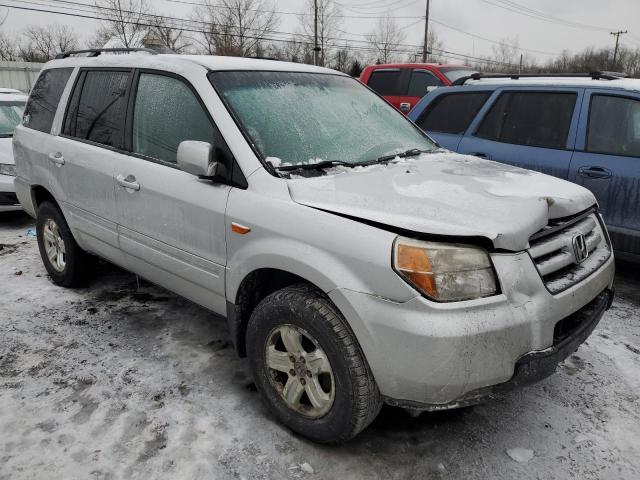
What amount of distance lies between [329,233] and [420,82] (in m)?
8.49

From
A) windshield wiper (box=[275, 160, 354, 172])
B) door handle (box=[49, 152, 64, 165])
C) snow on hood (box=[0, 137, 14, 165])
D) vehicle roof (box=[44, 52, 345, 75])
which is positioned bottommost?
snow on hood (box=[0, 137, 14, 165])

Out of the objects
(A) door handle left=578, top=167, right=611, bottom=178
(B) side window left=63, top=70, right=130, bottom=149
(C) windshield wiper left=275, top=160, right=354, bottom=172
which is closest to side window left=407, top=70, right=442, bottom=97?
(A) door handle left=578, top=167, right=611, bottom=178

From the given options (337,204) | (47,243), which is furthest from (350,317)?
(47,243)

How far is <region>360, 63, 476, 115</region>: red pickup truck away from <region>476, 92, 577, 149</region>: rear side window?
14.5 feet

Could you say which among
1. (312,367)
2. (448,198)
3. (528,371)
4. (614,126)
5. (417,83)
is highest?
(417,83)

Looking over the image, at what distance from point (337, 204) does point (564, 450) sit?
1589 millimetres

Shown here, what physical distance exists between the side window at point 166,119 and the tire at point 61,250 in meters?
1.33

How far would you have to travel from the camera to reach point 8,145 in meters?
6.85

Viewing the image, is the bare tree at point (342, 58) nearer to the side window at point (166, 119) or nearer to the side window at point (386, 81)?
the side window at point (386, 81)

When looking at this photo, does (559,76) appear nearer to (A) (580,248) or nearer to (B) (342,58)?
(A) (580,248)

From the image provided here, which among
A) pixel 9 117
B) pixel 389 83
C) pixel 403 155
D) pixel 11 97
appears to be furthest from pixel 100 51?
pixel 389 83

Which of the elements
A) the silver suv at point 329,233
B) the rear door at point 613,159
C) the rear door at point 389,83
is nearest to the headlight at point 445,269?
the silver suv at point 329,233

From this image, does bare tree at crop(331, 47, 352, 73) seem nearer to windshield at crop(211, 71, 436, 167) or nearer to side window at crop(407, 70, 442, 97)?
side window at crop(407, 70, 442, 97)

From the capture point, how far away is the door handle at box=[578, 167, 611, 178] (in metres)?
4.17
